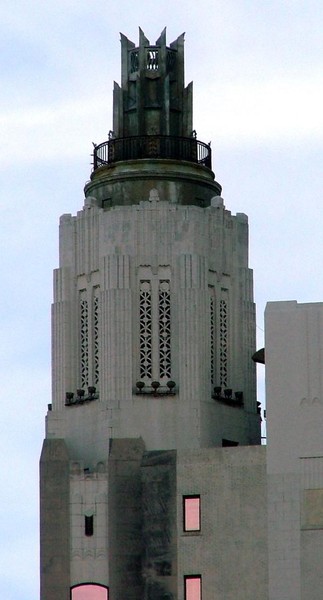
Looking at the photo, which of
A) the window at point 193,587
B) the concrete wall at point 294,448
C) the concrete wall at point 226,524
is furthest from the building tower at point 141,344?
the concrete wall at point 294,448

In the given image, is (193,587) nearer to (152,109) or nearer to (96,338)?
(96,338)

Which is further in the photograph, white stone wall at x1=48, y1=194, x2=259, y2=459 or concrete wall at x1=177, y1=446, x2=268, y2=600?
white stone wall at x1=48, y1=194, x2=259, y2=459

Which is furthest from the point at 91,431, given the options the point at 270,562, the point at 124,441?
the point at 270,562

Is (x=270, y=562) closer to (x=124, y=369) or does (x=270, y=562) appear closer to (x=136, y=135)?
(x=124, y=369)

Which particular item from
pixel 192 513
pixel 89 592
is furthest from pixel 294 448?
pixel 89 592

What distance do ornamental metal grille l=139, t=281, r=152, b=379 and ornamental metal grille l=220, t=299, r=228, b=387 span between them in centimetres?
325

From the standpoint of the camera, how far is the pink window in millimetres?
112938

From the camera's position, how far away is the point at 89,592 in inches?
4454

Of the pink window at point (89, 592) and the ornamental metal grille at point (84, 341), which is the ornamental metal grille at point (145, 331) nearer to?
the ornamental metal grille at point (84, 341)

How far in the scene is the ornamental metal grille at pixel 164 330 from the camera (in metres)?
116

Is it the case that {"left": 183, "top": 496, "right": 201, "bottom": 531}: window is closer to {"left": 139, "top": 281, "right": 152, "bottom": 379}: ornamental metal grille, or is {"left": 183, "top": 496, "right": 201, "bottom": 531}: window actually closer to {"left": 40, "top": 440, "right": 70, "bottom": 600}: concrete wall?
{"left": 40, "top": 440, "right": 70, "bottom": 600}: concrete wall

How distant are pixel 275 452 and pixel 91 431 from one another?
8240 millimetres

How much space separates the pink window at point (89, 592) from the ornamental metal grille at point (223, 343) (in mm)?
10048

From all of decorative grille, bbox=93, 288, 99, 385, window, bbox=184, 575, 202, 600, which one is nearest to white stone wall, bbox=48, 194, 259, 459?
decorative grille, bbox=93, 288, 99, 385
